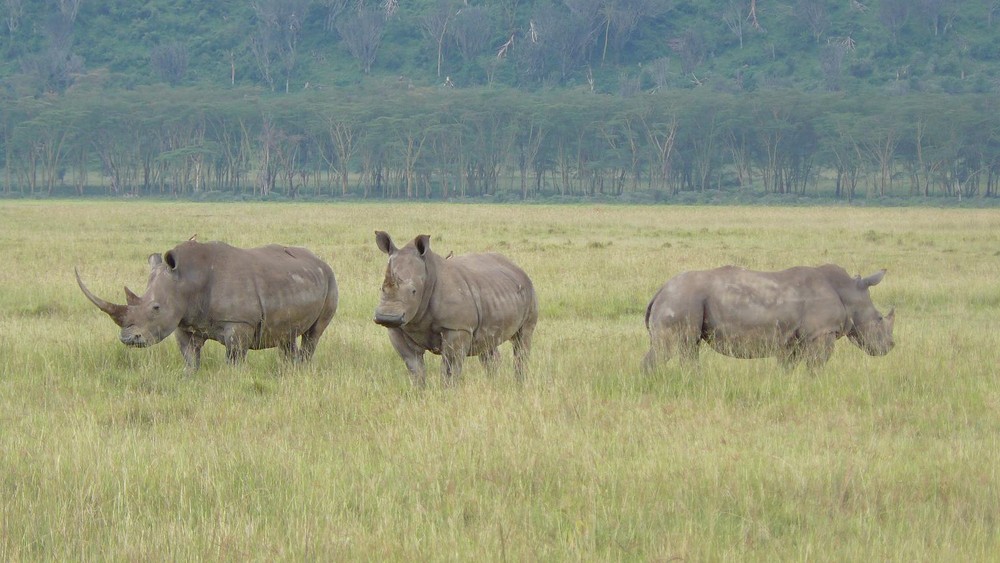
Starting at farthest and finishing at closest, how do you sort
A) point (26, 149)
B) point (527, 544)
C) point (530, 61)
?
1. point (530, 61)
2. point (26, 149)
3. point (527, 544)

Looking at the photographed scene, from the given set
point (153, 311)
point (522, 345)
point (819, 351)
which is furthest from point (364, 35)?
point (819, 351)

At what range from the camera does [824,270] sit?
9.74 m

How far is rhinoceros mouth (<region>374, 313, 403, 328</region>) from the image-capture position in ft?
26.9

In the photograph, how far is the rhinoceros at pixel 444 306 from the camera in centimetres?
847

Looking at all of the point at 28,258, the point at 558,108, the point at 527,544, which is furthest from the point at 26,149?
the point at 527,544

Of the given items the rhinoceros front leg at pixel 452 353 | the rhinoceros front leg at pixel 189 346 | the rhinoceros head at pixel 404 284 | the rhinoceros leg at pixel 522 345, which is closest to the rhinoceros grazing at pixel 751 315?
the rhinoceros leg at pixel 522 345

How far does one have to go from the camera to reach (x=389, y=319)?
8234 mm

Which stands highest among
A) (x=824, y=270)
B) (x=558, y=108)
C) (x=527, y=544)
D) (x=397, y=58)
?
(x=397, y=58)

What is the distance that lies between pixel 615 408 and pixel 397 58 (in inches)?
5396

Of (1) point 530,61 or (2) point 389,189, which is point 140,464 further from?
(1) point 530,61

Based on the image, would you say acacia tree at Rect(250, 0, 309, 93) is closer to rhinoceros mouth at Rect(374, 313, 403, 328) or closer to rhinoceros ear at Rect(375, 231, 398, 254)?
rhinoceros ear at Rect(375, 231, 398, 254)

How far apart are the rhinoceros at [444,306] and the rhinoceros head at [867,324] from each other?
101 inches

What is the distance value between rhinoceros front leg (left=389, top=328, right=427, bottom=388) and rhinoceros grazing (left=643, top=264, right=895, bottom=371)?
1768 mm

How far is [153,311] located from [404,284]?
2039 millimetres
